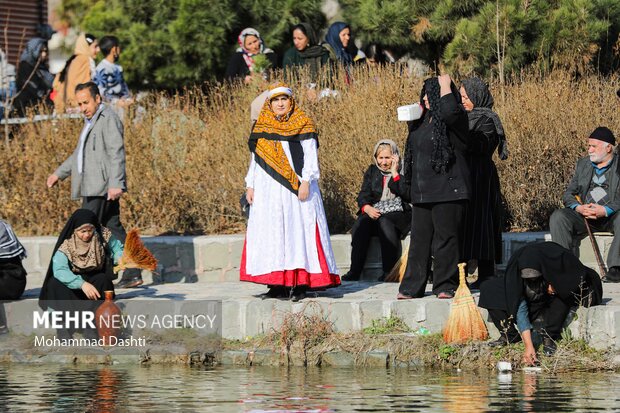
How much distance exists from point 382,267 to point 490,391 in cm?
386

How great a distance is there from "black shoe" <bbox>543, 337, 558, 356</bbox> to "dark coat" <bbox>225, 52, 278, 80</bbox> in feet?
24.9

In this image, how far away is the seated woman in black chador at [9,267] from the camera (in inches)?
471

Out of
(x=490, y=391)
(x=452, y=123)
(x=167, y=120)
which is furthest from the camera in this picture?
(x=167, y=120)

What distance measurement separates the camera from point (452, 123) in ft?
35.9

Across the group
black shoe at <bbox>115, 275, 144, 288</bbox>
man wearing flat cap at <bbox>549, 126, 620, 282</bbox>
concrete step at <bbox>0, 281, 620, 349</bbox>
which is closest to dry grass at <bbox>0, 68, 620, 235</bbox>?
man wearing flat cap at <bbox>549, 126, 620, 282</bbox>

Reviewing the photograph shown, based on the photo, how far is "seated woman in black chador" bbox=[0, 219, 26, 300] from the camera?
11969 mm

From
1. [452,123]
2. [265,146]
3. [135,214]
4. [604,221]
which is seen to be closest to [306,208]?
[265,146]

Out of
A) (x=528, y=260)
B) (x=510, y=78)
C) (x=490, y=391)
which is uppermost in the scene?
(x=510, y=78)

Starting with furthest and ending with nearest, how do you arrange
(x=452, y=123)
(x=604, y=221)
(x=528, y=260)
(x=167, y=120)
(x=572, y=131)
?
1. (x=167, y=120)
2. (x=572, y=131)
3. (x=604, y=221)
4. (x=452, y=123)
5. (x=528, y=260)

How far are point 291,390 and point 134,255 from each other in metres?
2.98

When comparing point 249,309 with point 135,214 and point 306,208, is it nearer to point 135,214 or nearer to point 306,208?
point 306,208

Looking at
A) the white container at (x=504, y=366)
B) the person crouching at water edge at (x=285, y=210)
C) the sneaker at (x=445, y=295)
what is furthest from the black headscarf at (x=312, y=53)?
the white container at (x=504, y=366)

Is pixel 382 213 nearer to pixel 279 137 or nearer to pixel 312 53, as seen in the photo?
pixel 279 137

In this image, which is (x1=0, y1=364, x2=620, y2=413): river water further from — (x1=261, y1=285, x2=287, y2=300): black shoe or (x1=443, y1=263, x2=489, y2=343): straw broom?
(x1=261, y1=285, x2=287, y2=300): black shoe
